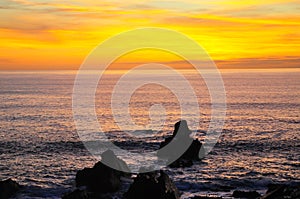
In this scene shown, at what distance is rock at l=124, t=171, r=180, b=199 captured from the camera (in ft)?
139

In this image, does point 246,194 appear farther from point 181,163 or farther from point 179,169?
point 181,163

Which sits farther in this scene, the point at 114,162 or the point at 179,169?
the point at 179,169

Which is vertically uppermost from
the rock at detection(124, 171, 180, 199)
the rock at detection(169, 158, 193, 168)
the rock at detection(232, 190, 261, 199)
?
the rock at detection(124, 171, 180, 199)

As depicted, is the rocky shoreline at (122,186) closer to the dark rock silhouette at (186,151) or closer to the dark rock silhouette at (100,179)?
the dark rock silhouette at (100,179)

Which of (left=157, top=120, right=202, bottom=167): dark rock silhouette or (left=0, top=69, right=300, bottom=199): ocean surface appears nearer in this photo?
(left=0, top=69, right=300, bottom=199): ocean surface

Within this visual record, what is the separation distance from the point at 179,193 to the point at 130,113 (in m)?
82.5

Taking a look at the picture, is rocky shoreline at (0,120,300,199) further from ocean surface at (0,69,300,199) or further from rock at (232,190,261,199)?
ocean surface at (0,69,300,199)

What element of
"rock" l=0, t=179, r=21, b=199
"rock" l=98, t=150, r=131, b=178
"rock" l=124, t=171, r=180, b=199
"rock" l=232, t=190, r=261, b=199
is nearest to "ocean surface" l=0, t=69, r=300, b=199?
"rock" l=0, t=179, r=21, b=199

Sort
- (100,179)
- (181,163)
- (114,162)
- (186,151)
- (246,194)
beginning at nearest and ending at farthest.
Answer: (246,194) < (100,179) < (114,162) < (181,163) < (186,151)

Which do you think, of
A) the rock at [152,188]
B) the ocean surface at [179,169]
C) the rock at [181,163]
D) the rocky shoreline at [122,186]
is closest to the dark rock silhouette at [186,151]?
the rock at [181,163]

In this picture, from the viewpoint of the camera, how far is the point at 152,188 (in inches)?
1694

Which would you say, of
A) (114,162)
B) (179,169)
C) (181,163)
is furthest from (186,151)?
(114,162)

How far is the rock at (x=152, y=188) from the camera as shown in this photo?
1671 inches

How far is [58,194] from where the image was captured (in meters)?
47.7
